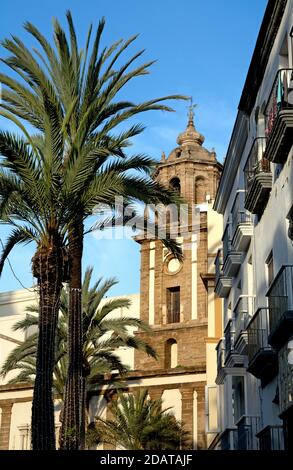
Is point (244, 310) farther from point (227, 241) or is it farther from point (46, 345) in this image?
point (46, 345)

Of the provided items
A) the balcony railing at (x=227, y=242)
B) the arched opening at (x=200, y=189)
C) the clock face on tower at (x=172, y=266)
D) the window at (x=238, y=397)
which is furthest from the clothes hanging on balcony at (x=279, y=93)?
the arched opening at (x=200, y=189)

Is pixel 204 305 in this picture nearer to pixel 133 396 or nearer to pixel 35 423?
pixel 133 396

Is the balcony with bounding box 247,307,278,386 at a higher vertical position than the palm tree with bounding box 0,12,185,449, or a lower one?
lower

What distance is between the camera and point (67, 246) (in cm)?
1761

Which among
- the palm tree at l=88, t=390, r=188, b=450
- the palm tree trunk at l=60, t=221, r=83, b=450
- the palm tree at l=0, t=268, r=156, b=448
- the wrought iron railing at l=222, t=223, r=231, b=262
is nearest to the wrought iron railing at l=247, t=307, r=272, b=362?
the palm tree trunk at l=60, t=221, r=83, b=450

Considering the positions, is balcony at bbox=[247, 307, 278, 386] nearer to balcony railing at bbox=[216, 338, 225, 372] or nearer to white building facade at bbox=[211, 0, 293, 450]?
white building facade at bbox=[211, 0, 293, 450]

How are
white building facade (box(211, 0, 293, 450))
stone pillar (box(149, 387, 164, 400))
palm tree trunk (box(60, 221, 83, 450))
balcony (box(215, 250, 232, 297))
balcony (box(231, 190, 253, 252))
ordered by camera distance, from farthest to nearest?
stone pillar (box(149, 387, 164, 400))
balcony (box(215, 250, 232, 297))
balcony (box(231, 190, 253, 252))
palm tree trunk (box(60, 221, 83, 450))
white building facade (box(211, 0, 293, 450))

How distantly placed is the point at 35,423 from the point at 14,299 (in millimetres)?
50342

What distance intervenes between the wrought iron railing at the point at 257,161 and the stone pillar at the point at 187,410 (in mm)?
22344

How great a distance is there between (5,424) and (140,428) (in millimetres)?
10766

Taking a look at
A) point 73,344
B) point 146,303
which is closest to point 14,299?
point 146,303

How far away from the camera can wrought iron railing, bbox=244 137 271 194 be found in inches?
735

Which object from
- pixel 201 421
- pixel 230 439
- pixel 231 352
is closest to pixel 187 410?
pixel 201 421

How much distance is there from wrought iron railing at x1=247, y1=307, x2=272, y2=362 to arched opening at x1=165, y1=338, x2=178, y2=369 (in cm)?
3197
